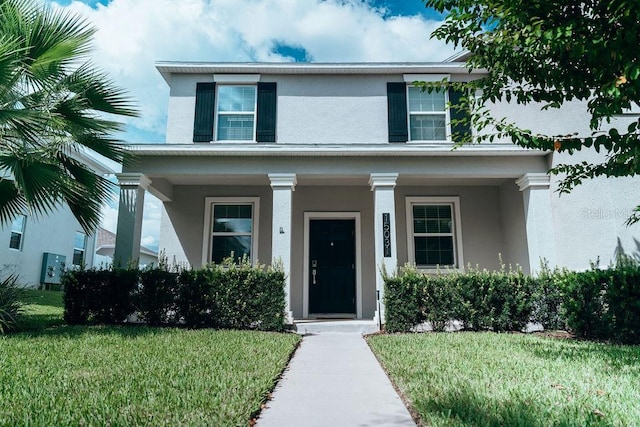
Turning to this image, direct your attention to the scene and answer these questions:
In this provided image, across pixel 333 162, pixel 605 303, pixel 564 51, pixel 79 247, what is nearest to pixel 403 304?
pixel 605 303

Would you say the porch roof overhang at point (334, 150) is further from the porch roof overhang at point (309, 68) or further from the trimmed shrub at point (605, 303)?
the trimmed shrub at point (605, 303)

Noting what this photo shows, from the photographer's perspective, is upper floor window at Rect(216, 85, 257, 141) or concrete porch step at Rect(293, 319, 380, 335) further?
upper floor window at Rect(216, 85, 257, 141)

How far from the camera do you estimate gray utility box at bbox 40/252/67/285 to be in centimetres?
1579

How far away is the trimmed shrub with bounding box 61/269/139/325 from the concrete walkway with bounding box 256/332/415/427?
369 centimetres

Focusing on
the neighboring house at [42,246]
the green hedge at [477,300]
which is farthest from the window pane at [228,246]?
the neighboring house at [42,246]

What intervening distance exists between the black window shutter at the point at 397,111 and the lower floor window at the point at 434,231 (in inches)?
65.9

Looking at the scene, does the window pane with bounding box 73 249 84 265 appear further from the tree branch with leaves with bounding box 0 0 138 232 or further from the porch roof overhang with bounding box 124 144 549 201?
the tree branch with leaves with bounding box 0 0 138 232

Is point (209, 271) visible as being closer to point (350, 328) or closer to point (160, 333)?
point (160, 333)

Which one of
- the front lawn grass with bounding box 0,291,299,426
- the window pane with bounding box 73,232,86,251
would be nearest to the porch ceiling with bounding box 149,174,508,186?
the front lawn grass with bounding box 0,291,299,426

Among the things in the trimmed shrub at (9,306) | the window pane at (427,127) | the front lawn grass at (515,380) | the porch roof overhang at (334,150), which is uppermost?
the window pane at (427,127)

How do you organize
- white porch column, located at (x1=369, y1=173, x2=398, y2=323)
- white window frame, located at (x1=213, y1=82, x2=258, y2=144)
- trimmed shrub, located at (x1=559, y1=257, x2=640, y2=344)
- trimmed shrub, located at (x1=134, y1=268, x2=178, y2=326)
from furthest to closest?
white window frame, located at (x1=213, y1=82, x2=258, y2=144)
white porch column, located at (x1=369, y1=173, x2=398, y2=323)
trimmed shrub, located at (x1=134, y1=268, x2=178, y2=326)
trimmed shrub, located at (x1=559, y1=257, x2=640, y2=344)

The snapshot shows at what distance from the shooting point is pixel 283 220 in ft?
27.5

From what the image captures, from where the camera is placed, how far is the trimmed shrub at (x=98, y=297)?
745 cm

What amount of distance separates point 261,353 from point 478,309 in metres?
4.20
